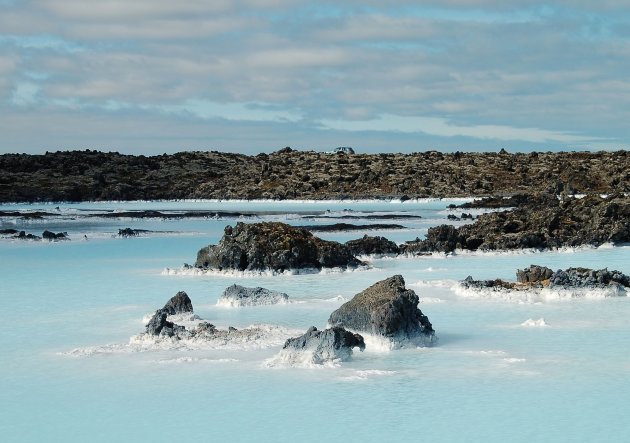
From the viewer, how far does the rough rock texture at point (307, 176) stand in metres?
67.2

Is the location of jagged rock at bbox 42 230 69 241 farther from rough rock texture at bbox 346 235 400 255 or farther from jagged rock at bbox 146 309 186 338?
jagged rock at bbox 146 309 186 338

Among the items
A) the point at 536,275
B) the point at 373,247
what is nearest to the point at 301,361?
the point at 536,275

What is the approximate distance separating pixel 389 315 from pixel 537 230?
1514 centimetres

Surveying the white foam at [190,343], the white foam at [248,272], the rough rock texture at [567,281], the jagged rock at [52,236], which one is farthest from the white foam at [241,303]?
the jagged rock at [52,236]

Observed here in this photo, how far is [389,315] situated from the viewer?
12570 mm

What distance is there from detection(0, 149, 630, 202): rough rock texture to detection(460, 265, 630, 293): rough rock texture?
132ft

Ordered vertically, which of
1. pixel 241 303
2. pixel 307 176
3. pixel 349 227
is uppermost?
pixel 307 176

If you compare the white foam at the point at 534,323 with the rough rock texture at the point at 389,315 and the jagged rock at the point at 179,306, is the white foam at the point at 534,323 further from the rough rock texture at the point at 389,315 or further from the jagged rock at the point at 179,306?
the jagged rock at the point at 179,306

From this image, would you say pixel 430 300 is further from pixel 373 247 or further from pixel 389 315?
pixel 373 247

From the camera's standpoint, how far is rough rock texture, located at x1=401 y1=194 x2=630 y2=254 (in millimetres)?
25297

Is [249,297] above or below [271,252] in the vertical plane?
below

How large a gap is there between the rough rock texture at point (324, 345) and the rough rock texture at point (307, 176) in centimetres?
4722

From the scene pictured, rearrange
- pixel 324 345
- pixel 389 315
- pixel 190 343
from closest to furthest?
pixel 324 345 < pixel 389 315 < pixel 190 343

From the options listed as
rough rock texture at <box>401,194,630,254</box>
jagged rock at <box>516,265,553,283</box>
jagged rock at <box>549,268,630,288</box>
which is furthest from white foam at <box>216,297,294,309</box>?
rough rock texture at <box>401,194,630,254</box>
